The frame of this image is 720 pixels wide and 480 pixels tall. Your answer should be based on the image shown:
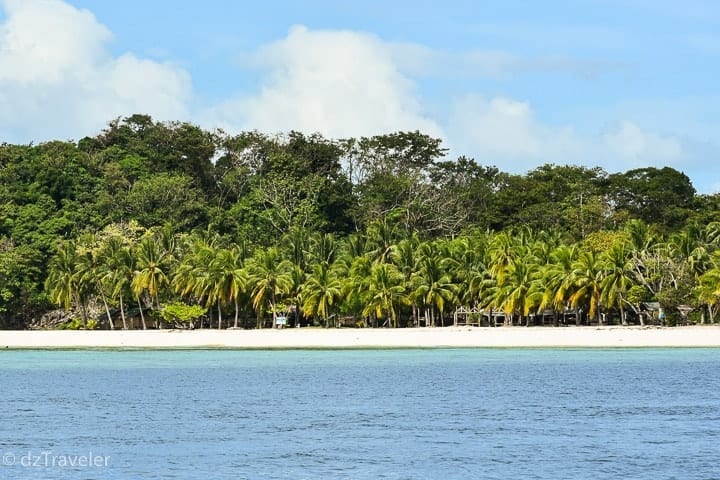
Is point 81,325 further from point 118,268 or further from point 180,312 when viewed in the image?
point 180,312

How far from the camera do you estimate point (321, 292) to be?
65062 millimetres

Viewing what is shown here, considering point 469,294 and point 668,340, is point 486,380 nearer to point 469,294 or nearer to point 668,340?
point 668,340

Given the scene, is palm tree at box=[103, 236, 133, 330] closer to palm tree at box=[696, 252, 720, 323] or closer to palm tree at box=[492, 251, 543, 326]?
palm tree at box=[492, 251, 543, 326]

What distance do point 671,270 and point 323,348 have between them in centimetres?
1978

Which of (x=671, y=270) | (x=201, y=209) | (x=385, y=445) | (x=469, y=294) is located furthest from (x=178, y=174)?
(x=385, y=445)

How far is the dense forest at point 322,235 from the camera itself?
62.7m

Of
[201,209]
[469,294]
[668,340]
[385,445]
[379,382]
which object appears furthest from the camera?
[201,209]

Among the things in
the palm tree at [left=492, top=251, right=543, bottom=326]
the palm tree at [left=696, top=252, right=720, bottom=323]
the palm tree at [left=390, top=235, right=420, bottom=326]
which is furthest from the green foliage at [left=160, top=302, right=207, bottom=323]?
the palm tree at [left=696, top=252, right=720, bottom=323]

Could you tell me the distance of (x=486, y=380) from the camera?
135 ft

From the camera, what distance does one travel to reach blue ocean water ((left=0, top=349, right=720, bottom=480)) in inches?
902

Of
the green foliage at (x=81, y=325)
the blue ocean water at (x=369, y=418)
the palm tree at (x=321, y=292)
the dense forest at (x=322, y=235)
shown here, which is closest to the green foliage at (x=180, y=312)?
the dense forest at (x=322, y=235)

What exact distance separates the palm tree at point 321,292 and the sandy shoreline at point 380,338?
1389 millimetres

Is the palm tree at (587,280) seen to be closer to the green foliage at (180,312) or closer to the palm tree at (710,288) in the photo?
the palm tree at (710,288)

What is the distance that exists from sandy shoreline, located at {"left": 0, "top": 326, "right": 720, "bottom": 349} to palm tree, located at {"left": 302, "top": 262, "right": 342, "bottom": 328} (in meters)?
1.39
